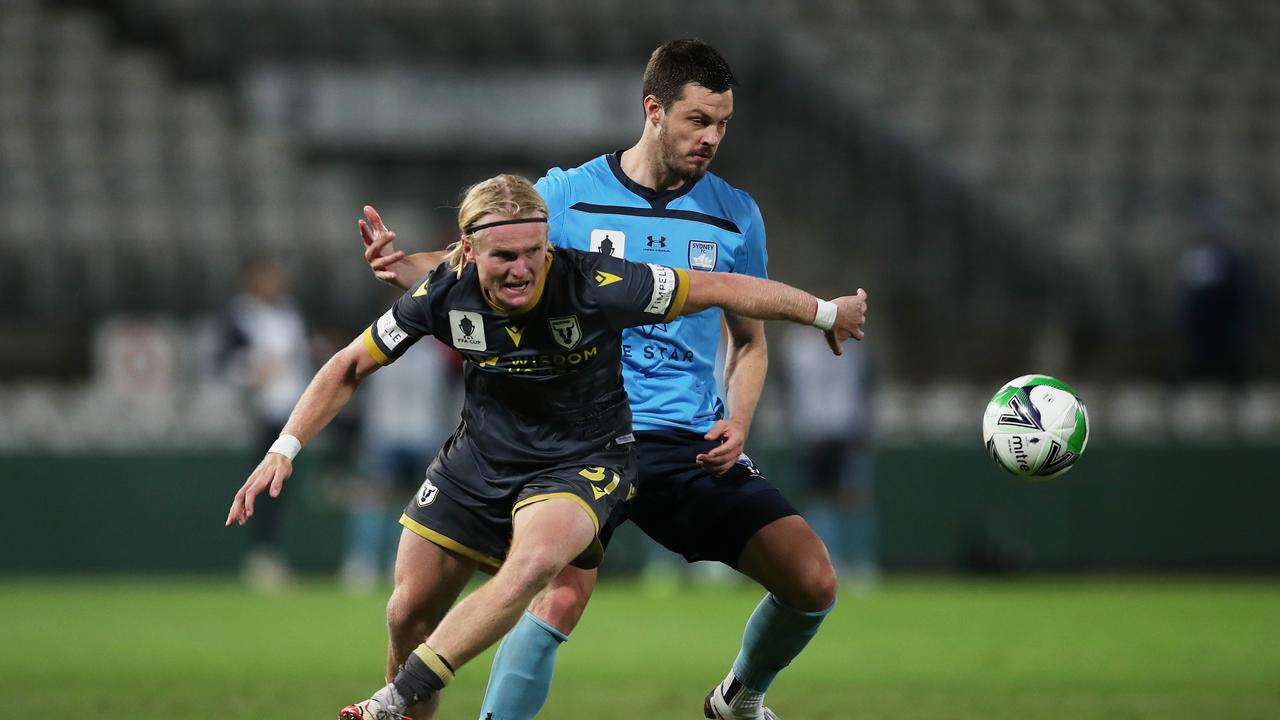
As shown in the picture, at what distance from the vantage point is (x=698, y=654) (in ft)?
31.1

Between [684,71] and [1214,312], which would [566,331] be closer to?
[684,71]

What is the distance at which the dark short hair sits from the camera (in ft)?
18.8

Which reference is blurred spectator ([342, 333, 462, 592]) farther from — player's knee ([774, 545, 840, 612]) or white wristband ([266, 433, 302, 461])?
white wristband ([266, 433, 302, 461])

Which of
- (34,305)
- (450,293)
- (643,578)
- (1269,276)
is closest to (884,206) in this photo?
(1269,276)

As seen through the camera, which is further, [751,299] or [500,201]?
[751,299]

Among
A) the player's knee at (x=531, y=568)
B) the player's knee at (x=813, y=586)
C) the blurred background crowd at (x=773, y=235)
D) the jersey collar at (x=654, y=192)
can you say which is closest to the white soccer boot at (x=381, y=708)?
the player's knee at (x=531, y=568)

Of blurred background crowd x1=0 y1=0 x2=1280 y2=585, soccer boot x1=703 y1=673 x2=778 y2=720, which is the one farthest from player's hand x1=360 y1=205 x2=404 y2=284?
blurred background crowd x1=0 y1=0 x2=1280 y2=585

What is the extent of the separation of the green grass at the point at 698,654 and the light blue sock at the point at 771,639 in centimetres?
103

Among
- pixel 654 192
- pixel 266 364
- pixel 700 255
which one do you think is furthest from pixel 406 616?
pixel 266 364

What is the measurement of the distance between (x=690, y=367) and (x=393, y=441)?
9.05 metres

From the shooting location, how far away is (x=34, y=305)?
639 inches

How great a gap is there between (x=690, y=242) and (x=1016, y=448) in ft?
4.58

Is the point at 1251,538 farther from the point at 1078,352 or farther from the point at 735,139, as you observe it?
the point at 735,139

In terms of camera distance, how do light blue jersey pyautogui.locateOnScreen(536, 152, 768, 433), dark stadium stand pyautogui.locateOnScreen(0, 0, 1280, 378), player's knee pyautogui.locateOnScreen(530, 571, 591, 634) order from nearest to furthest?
player's knee pyautogui.locateOnScreen(530, 571, 591, 634) < light blue jersey pyautogui.locateOnScreen(536, 152, 768, 433) < dark stadium stand pyautogui.locateOnScreen(0, 0, 1280, 378)
